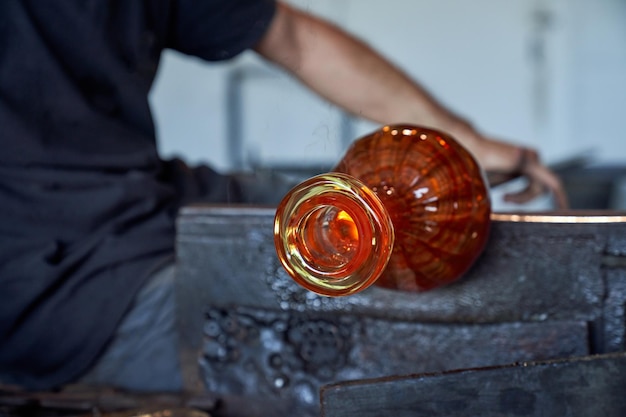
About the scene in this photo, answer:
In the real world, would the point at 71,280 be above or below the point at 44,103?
below

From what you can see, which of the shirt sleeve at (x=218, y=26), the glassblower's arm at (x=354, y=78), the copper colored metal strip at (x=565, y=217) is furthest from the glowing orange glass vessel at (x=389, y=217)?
the shirt sleeve at (x=218, y=26)

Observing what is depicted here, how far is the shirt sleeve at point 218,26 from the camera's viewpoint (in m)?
1.39

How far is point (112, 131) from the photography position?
47.9 inches

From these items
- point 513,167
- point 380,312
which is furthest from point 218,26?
point 380,312

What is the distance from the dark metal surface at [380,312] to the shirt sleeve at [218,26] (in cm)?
51

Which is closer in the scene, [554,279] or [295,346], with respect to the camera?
[554,279]

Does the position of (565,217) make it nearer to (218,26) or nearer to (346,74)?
(346,74)

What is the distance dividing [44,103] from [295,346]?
55 centimetres

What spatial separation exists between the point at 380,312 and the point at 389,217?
35cm

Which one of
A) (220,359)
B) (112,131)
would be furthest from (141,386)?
(112,131)

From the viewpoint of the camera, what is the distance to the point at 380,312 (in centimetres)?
92

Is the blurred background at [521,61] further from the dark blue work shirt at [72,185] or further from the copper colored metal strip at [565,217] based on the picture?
the copper colored metal strip at [565,217]

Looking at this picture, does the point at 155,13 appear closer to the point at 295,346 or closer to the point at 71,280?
the point at 71,280

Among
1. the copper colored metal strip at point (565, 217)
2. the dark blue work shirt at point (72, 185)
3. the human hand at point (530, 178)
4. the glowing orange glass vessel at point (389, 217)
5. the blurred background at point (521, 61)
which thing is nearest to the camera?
the glowing orange glass vessel at point (389, 217)
